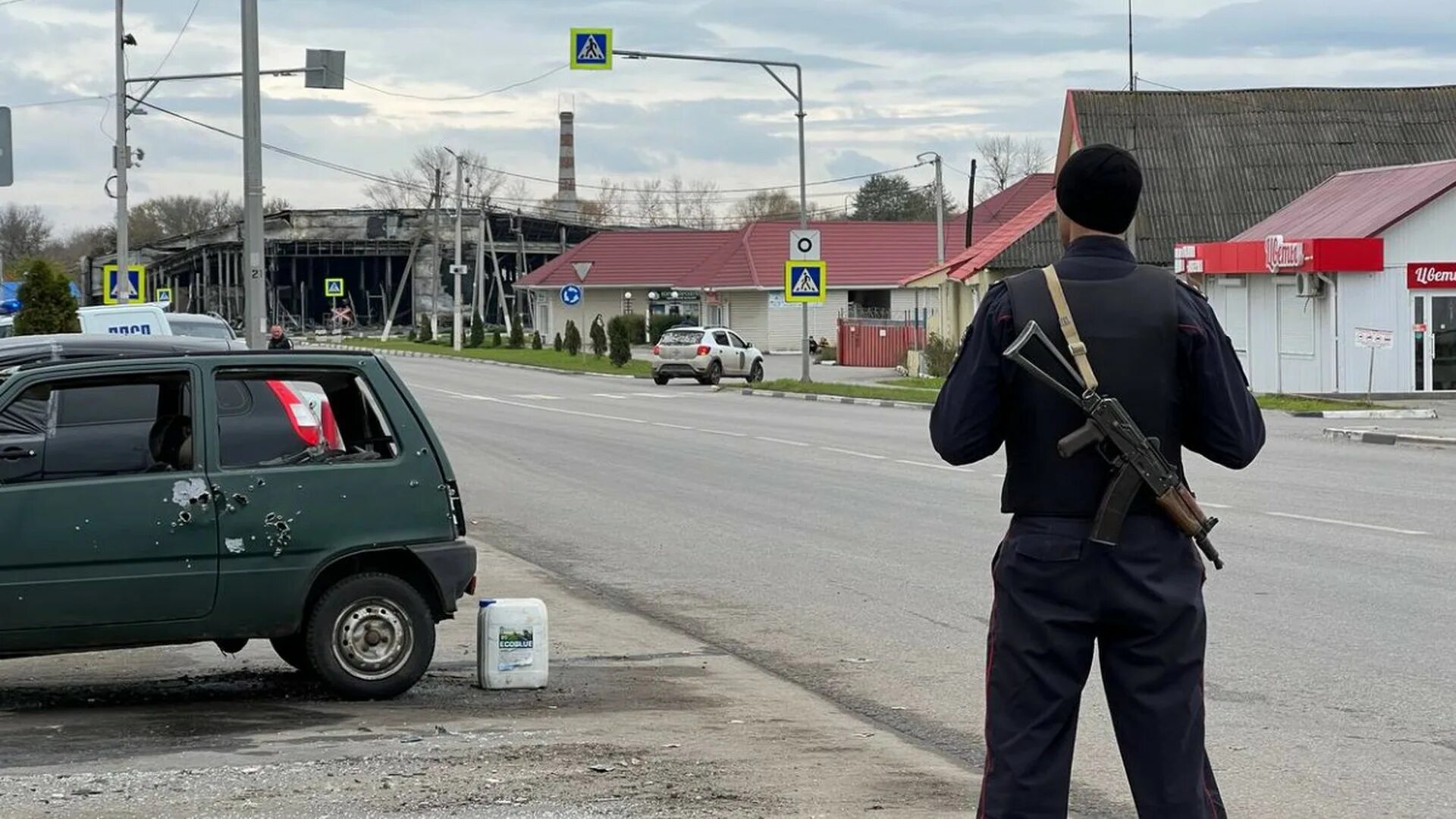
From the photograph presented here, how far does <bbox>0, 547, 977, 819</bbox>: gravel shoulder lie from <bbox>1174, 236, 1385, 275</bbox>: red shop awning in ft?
91.0

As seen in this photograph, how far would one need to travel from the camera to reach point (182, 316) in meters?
24.3

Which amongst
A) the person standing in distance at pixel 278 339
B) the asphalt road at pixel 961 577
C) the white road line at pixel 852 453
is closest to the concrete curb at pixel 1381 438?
the asphalt road at pixel 961 577

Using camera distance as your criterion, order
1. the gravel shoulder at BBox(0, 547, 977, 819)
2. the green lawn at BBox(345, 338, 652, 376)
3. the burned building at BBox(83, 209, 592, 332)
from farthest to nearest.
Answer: the burned building at BBox(83, 209, 592, 332) → the green lawn at BBox(345, 338, 652, 376) → the gravel shoulder at BBox(0, 547, 977, 819)

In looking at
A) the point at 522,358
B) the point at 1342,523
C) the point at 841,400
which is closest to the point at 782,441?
the point at 1342,523

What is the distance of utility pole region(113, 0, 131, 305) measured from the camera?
128 feet

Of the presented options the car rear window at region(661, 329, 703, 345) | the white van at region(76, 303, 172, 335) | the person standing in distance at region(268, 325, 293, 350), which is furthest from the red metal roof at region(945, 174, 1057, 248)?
the white van at region(76, 303, 172, 335)

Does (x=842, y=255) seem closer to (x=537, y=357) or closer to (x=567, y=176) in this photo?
(x=537, y=357)

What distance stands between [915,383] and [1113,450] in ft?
138

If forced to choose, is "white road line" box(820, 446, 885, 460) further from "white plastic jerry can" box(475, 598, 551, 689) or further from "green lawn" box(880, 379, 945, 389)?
"green lawn" box(880, 379, 945, 389)

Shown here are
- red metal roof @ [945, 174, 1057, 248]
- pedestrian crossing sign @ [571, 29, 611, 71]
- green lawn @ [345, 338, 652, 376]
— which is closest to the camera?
pedestrian crossing sign @ [571, 29, 611, 71]

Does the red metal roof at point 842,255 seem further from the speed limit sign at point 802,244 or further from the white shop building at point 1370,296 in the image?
the white shop building at point 1370,296

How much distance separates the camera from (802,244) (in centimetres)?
4234

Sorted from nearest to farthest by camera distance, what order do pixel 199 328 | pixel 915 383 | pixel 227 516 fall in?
1. pixel 227 516
2. pixel 199 328
3. pixel 915 383

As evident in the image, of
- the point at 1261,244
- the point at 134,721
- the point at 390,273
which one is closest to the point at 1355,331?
the point at 1261,244
